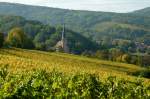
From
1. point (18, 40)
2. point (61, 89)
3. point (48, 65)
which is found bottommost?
point (18, 40)

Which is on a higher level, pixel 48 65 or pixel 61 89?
pixel 61 89

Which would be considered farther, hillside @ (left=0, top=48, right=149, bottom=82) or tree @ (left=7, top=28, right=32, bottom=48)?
tree @ (left=7, top=28, right=32, bottom=48)

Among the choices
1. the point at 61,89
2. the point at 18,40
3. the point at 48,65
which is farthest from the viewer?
the point at 18,40

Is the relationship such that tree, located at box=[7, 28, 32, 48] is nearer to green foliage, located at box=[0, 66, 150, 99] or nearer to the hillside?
the hillside

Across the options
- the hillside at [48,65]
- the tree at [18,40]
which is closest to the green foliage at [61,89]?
the hillside at [48,65]

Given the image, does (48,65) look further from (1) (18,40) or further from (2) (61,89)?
(1) (18,40)

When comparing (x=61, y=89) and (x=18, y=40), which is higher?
(x=61, y=89)

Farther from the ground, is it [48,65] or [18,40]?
[48,65]

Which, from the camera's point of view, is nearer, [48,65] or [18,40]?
[48,65]

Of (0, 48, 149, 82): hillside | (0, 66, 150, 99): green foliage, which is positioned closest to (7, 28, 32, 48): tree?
(0, 48, 149, 82): hillside

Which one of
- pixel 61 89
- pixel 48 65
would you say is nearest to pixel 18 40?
pixel 48 65

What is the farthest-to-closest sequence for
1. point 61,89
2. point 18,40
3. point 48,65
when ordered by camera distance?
point 18,40 → point 48,65 → point 61,89

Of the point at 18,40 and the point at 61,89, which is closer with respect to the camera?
the point at 61,89

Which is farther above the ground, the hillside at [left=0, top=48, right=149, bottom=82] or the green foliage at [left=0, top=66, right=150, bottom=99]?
the green foliage at [left=0, top=66, right=150, bottom=99]
